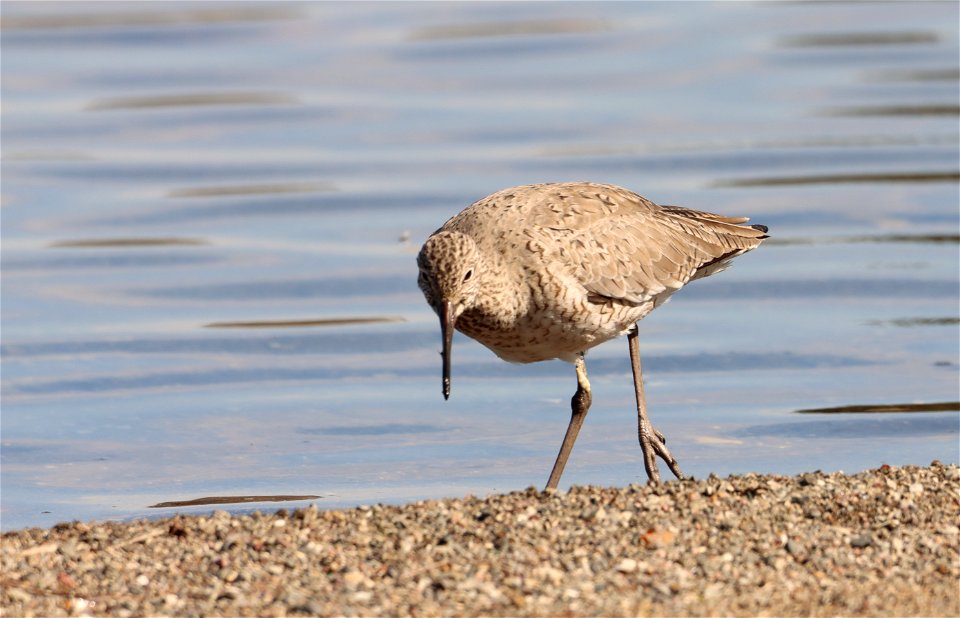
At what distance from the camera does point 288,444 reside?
1008cm

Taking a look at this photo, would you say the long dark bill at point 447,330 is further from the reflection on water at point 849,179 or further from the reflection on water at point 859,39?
the reflection on water at point 859,39

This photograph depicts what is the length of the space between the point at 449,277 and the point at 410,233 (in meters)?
7.06

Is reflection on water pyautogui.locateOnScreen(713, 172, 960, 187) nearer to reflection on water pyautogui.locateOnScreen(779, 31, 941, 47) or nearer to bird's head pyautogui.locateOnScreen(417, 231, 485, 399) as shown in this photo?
reflection on water pyautogui.locateOnScreen(779, 31, 941, 47)

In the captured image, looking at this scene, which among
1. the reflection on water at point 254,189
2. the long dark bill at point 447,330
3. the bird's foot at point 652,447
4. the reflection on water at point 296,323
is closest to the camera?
the long dark bill at point 447,330

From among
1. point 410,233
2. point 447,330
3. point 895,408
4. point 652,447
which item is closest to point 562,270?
point 447,330

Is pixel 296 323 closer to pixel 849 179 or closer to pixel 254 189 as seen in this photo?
pixel 254 189

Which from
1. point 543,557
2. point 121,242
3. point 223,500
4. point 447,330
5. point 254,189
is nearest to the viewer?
point 543,557

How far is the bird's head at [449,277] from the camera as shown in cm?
738

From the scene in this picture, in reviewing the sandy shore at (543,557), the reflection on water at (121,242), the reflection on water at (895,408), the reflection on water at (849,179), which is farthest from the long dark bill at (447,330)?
the reflection on water at (849,179)

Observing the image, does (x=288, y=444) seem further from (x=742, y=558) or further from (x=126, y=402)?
(x=742, y=558)

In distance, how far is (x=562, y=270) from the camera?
7988mm

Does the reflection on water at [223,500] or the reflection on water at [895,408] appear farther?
the reflection on water at [895,408]

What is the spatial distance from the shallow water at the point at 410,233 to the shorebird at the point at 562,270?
1.28 m

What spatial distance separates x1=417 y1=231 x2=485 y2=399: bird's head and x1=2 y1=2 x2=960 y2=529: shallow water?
6.23 feet
